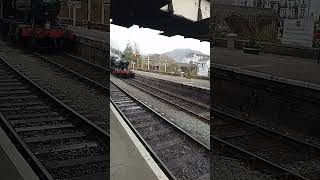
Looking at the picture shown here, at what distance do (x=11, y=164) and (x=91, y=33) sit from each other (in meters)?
A: 1.02

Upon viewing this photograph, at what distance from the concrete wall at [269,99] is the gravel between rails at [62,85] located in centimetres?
71

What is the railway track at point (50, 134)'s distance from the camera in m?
2.35

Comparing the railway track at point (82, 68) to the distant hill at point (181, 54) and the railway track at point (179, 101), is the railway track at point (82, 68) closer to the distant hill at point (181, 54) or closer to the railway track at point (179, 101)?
the railway track at point (179, 101)

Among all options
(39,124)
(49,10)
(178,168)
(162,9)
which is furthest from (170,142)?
A: (49,10)

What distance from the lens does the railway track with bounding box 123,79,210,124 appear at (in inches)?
65.3

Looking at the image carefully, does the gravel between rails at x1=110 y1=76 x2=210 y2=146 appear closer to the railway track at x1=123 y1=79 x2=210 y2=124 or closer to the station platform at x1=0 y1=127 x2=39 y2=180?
the railway track at x1=123 y1=79 x2=210 y2=124

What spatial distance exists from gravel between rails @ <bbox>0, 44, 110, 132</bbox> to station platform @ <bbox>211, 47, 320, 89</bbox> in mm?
756

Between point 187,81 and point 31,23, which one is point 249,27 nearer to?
point 187,81

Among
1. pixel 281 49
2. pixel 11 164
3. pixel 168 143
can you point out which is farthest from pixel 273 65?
pixel 11 164

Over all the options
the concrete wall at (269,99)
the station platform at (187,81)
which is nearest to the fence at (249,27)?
the concrete wall at (269,99)

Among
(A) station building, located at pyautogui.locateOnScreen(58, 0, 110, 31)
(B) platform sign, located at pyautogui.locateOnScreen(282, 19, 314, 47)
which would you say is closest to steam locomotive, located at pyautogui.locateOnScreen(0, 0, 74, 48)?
(A) station building, located at pyautogui.locateOnScreen(58, 0, 110, 31)

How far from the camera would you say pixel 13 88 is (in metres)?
2.58

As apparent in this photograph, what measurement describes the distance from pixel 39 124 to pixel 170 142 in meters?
1.04

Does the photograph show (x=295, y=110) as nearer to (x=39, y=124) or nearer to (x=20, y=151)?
(x=39, y=124)
